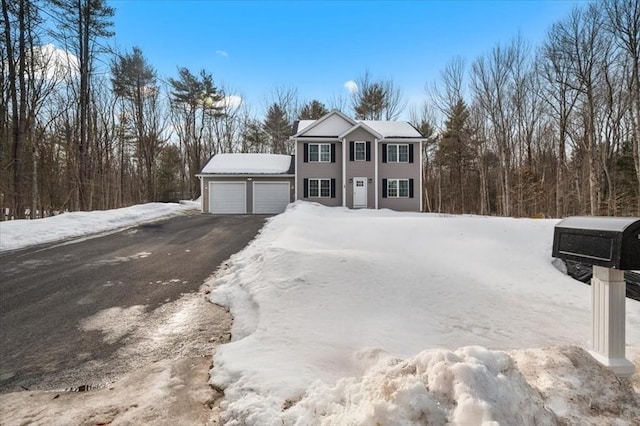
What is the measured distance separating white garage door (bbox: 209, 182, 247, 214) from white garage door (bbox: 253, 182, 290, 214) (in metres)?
0.83

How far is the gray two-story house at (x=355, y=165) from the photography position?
20.5 m

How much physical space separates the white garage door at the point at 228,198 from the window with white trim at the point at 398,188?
870cm

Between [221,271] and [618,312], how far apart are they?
18.3 feet

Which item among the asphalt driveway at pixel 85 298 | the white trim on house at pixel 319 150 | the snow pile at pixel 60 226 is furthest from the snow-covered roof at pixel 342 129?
the asphalt driveway at pixel 85 298

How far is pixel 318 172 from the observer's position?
20656 millimetres

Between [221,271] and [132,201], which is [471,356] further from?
[132,201]

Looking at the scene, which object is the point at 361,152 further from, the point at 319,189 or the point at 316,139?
the point at 319,189

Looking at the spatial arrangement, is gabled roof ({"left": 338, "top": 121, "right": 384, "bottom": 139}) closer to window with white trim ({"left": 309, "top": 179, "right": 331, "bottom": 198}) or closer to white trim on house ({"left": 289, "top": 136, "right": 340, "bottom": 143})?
white trim on house ({"left": 289, "top": 136, "right": 340, "bottom": 143})

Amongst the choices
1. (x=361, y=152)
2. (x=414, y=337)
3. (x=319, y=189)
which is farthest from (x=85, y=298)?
(x=361, y=152)

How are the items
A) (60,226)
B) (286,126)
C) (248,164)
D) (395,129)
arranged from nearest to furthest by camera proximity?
(60,226) < (248,164) < (395,129) < (286,126)

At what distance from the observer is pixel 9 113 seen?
632 inches

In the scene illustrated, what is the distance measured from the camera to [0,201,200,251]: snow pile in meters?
9.08

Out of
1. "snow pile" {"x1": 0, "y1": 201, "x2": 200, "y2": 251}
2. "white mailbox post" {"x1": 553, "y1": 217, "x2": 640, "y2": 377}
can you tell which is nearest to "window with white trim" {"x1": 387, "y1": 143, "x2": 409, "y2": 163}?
"snow pile" {"x1": 0, "y1": 201, "x2": 200, "y2": 251}

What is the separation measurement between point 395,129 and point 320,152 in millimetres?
5233
